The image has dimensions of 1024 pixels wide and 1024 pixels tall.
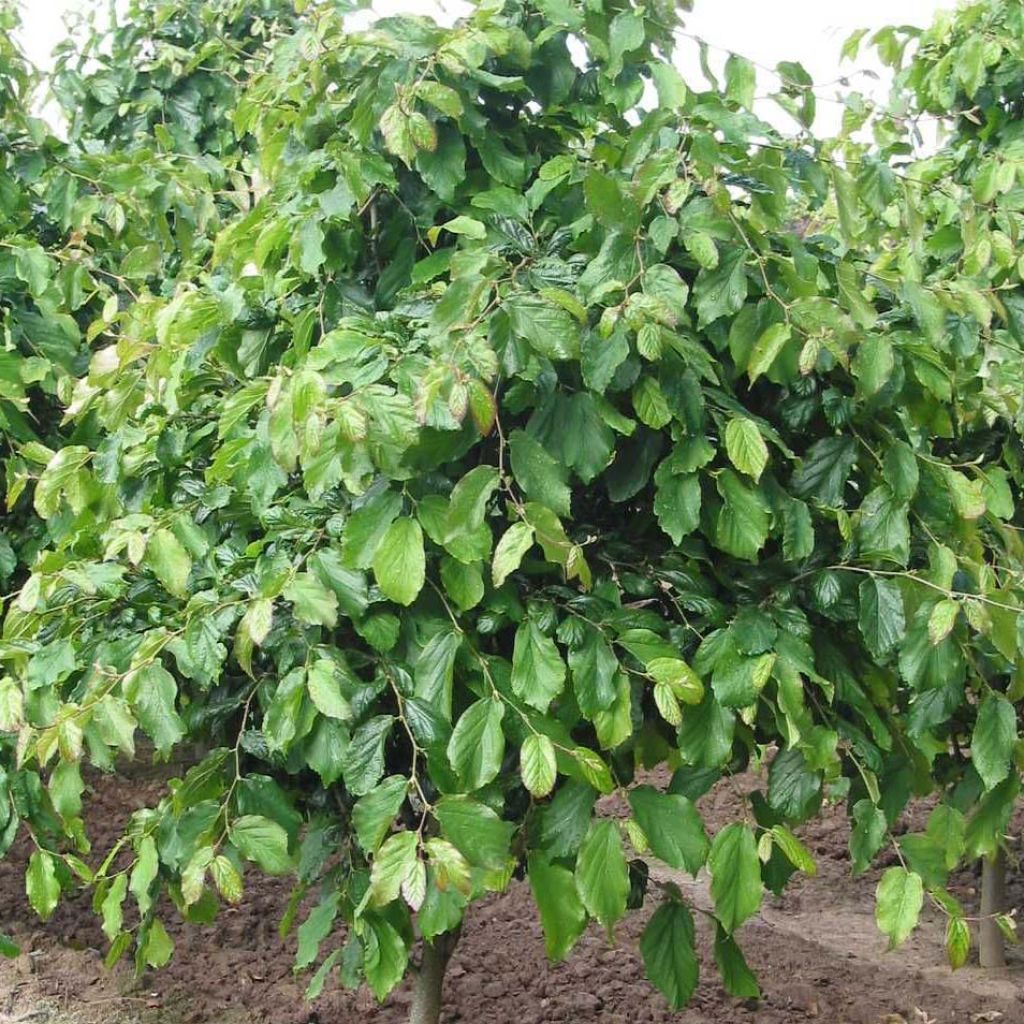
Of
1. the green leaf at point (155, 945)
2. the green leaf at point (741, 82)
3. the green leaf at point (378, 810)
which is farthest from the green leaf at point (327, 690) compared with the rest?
the green leaf at point (741, 82)

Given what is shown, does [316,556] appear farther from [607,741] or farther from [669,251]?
[669,251]

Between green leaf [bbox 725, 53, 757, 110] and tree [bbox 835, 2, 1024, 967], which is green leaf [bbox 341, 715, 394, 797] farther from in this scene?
green leaf [bbox 725, 53, 757, 110]

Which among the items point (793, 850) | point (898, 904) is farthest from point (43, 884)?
point (898, 904)

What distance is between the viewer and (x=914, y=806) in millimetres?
5941

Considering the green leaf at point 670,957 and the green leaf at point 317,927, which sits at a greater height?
the green leaf at point 317,927

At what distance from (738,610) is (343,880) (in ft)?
2.61

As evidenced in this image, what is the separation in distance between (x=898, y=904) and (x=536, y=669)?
62 centimetres

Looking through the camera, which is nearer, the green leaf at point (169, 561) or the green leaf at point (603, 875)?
the green leaf at point (603, 875)

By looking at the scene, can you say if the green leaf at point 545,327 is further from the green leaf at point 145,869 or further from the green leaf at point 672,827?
the green leaf at point 145,869

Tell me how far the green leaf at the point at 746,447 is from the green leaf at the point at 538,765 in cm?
47

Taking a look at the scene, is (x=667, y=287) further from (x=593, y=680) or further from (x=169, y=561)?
(x=169, y=561)

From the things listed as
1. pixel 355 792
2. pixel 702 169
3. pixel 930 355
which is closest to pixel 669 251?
→ pixel 702 169

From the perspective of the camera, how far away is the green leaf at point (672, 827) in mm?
Answer: 1755

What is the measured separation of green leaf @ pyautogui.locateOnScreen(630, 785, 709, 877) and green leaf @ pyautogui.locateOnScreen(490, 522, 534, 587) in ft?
1.38
